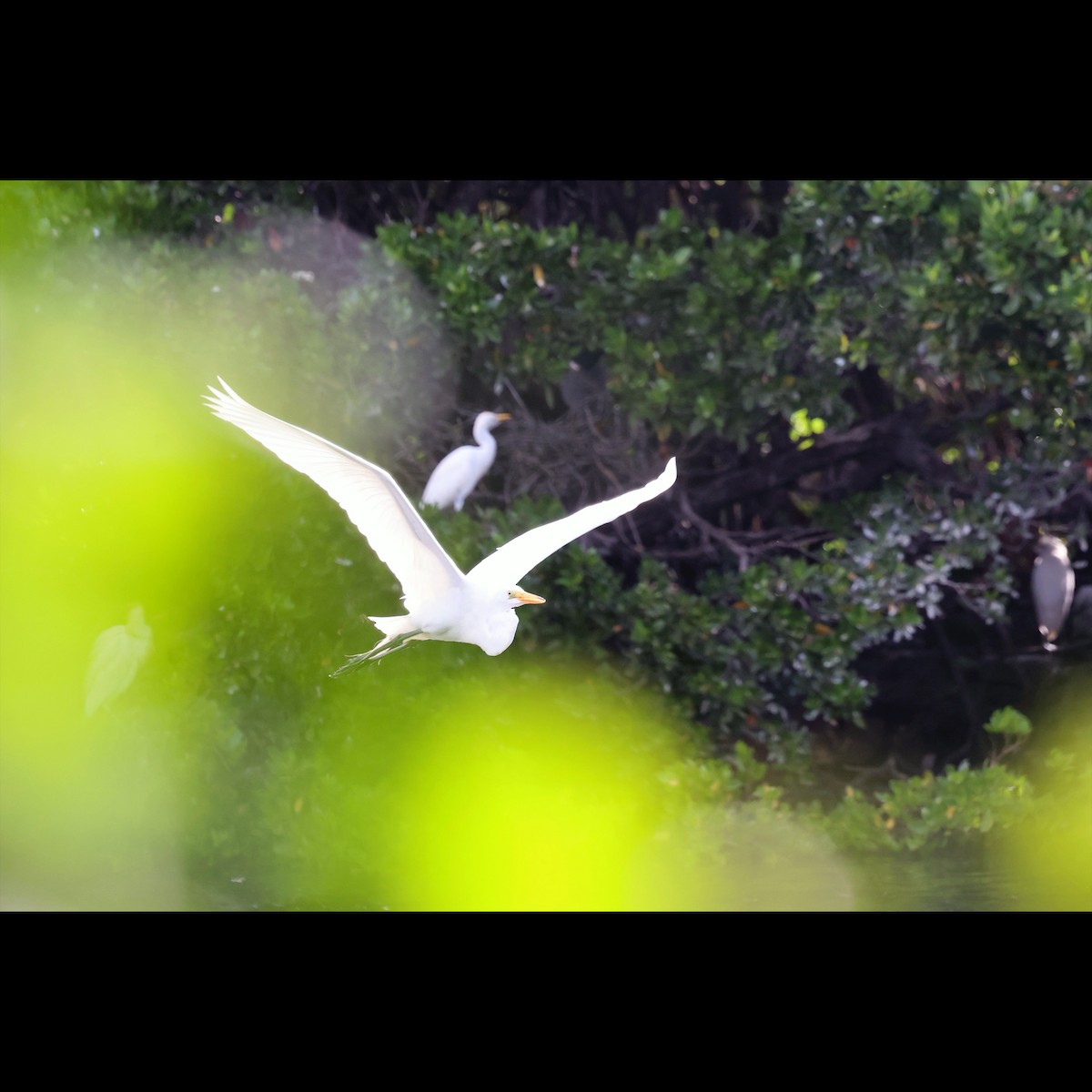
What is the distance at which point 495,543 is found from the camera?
3844 millimetres

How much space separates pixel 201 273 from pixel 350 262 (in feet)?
1.52

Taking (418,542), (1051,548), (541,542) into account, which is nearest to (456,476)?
(541,542)

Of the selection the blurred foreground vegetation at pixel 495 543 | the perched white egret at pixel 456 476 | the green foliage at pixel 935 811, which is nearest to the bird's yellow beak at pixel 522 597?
the blurred foreground vegetation at pixel 495 543

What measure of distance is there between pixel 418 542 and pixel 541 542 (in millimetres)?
374

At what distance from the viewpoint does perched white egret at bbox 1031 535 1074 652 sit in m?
4.37

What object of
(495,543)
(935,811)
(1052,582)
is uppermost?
(1052,582)

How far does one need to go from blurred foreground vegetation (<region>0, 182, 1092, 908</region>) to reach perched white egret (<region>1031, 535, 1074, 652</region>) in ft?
0.41

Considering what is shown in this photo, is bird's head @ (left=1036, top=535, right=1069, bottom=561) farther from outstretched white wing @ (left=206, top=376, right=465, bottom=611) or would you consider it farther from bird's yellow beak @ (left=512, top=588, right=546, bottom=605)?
outstretched white wing @ (left=206, top=376, right=465, bottom=611)

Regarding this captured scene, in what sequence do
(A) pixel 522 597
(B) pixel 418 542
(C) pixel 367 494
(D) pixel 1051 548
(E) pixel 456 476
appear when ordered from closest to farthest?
1. (C) pixel 367 494
2. (B) pixel 418 542
3. (A) pixel 522 597
4. (E) pixel 456 476
5. (D) pixel 1051 548

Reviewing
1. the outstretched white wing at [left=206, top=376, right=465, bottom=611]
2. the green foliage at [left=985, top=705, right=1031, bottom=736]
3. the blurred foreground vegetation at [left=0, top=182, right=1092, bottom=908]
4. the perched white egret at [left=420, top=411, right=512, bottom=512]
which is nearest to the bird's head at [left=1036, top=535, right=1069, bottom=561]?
the blurred foreground vegetation at [left=0, top=182, right=1092, bottom=908]

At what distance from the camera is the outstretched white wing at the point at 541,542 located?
8.29 ft

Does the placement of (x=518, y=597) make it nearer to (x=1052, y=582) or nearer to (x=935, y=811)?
(x=935, y=811)

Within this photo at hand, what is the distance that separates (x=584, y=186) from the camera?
4.63 metres

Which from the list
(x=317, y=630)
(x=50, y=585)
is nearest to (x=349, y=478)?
(x=317, y=630)
